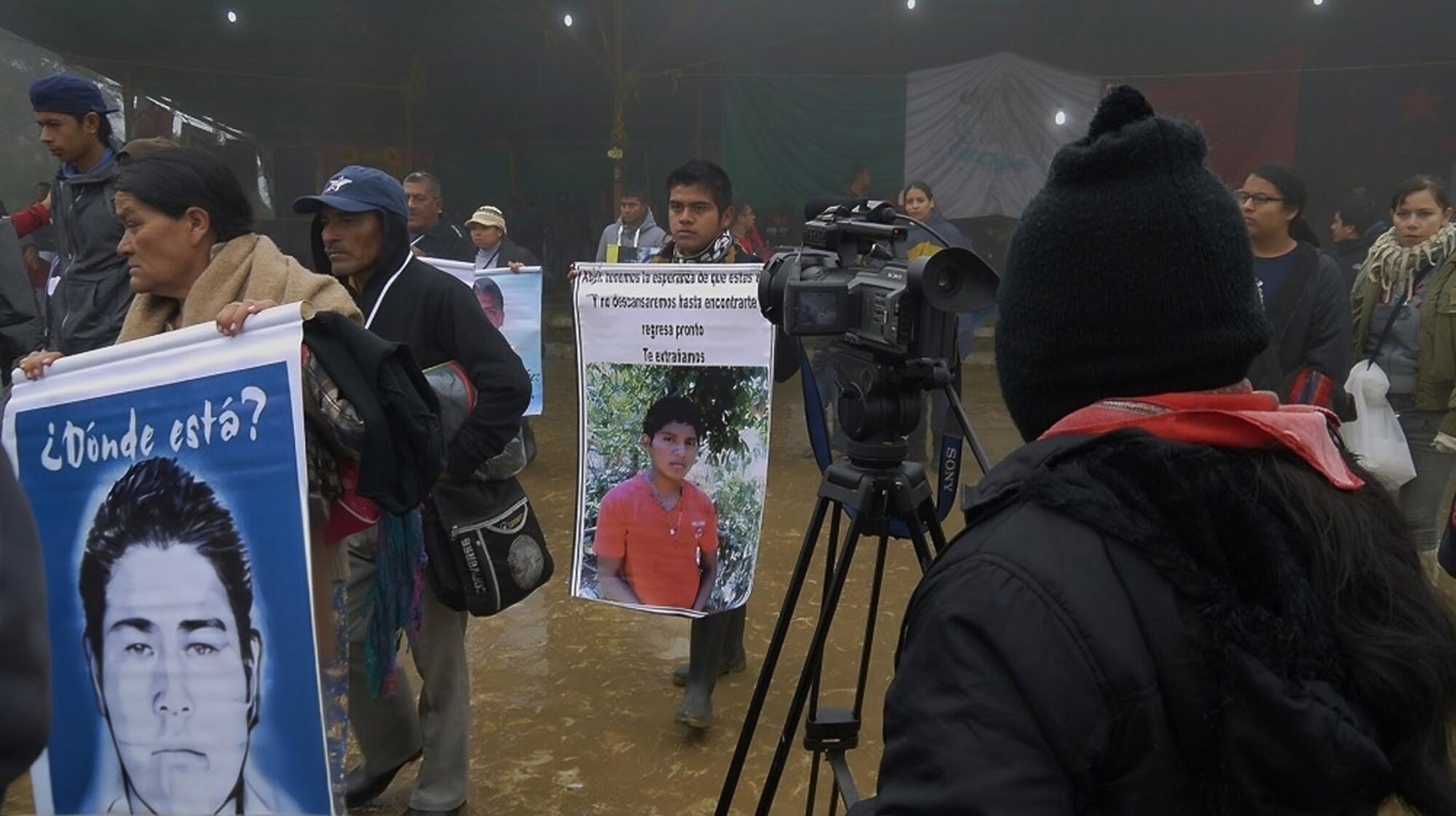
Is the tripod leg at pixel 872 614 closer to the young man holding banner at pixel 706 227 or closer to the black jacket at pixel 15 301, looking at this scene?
the young man holding banner at pixel 706 227

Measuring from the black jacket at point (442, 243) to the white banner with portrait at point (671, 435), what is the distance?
2.94 metres

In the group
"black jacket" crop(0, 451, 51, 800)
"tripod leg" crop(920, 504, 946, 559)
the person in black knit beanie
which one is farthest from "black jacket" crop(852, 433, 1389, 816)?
"tripod leg" crop(920, 504, 946, 559)

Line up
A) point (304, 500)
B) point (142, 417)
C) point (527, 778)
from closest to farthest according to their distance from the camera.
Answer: point (304, 500)
point (142, 417)
point (527, 778)

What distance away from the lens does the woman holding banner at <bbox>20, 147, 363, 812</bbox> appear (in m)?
2.18

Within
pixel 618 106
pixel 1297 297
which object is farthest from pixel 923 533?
pixel 618 106

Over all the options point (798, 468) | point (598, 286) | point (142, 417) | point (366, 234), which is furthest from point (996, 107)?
point (142, 417)

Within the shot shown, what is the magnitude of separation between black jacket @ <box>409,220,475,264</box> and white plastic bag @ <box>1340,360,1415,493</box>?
440 centimetres

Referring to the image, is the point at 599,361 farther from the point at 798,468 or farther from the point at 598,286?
the point at 798,468

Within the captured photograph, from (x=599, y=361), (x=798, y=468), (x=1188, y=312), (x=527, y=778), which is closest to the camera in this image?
(x=1188, y=312)

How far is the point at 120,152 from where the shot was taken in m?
2.68

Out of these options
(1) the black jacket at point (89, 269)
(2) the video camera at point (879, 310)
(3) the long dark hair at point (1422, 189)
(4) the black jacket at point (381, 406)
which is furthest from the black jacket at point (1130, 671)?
(3) the long dark hair at point (1422, 189)

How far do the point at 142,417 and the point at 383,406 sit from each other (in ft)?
1.50

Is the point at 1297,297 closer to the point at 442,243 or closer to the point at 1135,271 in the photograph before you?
the point at 1135,271

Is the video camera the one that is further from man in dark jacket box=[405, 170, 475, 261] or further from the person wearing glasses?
man in dark jacket box=[405, 170, 475, 261]
